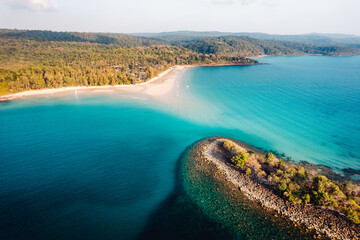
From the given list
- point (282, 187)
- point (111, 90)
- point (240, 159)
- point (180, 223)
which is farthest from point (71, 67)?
point (282, 187)

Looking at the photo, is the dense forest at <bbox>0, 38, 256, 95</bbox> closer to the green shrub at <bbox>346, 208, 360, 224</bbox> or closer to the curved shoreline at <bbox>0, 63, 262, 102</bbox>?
the curved shoreline at <bbox>0, 63, 262, 102</bbox>

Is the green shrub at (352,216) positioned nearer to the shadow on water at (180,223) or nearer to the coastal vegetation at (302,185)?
the coastal vegetation at (302,185)

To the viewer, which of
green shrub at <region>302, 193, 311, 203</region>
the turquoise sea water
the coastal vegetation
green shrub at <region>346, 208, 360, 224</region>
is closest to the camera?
green shrub at <region>346, 208, 360, 224</region>

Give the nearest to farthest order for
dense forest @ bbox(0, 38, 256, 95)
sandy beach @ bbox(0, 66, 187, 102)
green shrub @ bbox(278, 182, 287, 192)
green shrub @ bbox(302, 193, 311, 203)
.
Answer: green shrub @ bbox(302, 193, 311, 203) → green shrub @ bbox(278, 182, 287, 192) → sandy beach @ bbox(0, 66, 187, 102) → dense forest @ bbox(0, 38, 256, 95)

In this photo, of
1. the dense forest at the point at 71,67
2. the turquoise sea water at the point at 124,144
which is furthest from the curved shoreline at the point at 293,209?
the dense forest at the point at 71,67

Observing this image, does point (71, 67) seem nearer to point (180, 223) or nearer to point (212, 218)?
point (180, 223)

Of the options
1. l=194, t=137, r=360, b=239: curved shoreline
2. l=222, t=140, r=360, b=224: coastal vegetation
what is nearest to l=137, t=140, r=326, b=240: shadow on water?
l=194, t=137, r=360, b=239: curved shoreline

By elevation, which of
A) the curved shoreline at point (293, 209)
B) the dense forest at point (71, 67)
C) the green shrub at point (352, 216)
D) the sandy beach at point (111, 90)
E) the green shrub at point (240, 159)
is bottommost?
the curved shoreline at point (293, 209)

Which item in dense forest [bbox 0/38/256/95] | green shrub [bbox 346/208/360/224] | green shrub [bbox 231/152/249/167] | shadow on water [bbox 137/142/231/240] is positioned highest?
dense forest [bbox 0/38/256/95]
